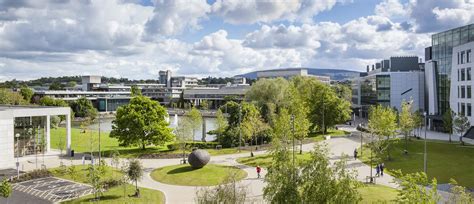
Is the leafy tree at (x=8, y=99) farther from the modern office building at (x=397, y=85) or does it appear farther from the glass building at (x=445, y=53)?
the glass building at (x=445, y=53)

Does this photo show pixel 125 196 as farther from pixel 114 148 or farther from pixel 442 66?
pixel 442 66

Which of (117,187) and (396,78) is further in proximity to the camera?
(396,78)

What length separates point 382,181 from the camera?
3672 centimetres

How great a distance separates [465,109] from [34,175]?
60588mm

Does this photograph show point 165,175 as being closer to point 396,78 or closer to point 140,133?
point 140,133

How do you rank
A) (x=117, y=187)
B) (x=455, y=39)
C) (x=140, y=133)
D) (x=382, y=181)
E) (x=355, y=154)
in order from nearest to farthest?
(x=117, y=187)
(x=382, y=181)
(x=355, y=154)
(x=140, y=133)
(x=455, y=39)

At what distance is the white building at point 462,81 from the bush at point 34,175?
5789 centimetres

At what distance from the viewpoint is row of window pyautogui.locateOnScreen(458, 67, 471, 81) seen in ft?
213

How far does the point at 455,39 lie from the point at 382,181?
1947 inches

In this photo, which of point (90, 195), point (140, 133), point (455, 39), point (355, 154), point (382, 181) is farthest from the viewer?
point (455, 39)

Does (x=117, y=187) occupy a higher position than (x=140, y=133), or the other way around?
(x=140, y=133)

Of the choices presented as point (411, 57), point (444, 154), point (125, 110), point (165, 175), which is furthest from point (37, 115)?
point (411, 57)

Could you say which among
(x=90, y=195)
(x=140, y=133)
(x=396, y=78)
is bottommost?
(x=90, y=195)

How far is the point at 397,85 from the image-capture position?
320 ft
